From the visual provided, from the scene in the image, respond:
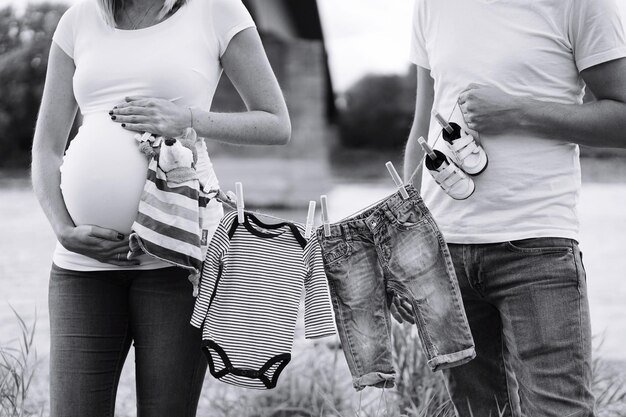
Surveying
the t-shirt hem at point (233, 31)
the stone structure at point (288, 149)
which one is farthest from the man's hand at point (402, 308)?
the stone structure at point (288, 149)

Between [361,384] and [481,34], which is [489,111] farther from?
[361,384]

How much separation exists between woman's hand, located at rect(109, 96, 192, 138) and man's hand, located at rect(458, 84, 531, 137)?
713 mm

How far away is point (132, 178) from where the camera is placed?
2160 millimetres

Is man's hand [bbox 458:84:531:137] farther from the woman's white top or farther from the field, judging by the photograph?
the field

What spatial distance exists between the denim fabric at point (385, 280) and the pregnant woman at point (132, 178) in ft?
1.18

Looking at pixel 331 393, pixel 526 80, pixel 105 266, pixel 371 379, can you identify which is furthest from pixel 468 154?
pixel 331 393

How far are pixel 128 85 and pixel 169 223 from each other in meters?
0.40

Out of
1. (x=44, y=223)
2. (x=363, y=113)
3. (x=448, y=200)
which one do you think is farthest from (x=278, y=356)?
(x=363, y=113)

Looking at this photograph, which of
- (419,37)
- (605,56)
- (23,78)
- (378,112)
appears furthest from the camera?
(378,112)

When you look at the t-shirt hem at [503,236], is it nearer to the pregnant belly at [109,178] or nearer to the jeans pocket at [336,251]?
the jeans pocket at [336,251]

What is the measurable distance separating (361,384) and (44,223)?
11044 millimetres

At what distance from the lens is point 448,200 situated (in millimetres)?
2186

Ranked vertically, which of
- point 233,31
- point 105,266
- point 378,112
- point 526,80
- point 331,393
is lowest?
point 331,393

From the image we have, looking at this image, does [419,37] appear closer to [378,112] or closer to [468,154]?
[468,154]
